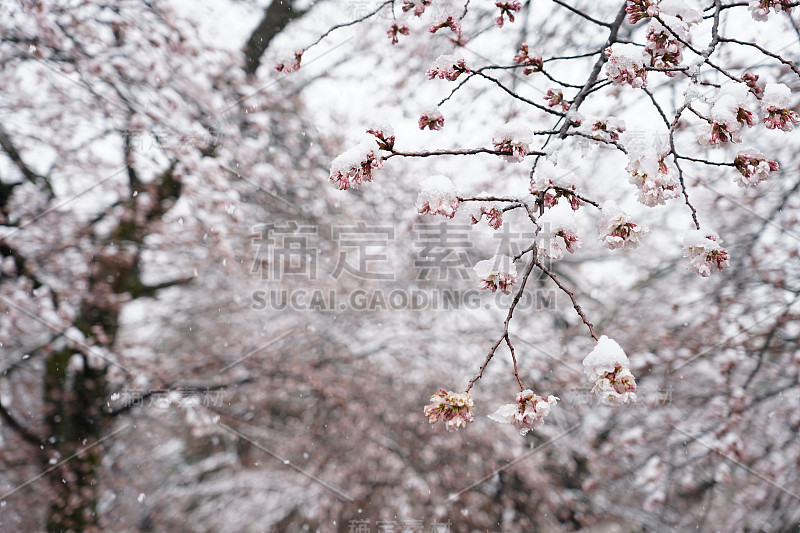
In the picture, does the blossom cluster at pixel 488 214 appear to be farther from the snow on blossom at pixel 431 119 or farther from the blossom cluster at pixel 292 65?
the blossom cluster at pixel 292 65

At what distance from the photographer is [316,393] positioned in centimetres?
312

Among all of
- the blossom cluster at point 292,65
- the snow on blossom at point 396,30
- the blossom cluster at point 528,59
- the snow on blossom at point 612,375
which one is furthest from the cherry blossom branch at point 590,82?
the blossom cluster at point 292,65

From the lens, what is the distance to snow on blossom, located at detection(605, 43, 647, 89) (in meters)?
0.83

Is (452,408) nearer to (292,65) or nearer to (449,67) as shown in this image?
(449,67)

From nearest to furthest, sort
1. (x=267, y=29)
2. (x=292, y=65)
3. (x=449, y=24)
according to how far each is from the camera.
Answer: (x=449, y=24) < (x=292, y=65) < (x=267, y=29)

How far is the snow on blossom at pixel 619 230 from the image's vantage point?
30.3 inches

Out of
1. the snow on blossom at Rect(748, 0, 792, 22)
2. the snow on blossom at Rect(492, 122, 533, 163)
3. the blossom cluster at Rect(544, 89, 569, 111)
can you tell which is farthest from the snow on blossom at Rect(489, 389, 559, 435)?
the snow on blossom at Rect(748, 0, 792, 22)

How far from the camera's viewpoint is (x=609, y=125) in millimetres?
969

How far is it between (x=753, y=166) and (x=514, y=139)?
1.55 feet

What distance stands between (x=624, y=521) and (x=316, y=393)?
2280 millimetres

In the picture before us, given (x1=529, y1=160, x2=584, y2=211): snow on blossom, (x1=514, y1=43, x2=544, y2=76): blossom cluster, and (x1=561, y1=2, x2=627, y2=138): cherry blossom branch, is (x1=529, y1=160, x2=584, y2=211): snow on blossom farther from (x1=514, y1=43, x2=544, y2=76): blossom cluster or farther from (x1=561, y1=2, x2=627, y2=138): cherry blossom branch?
(x1=514, y1=43, x2=544, y2=76): blossom cluster

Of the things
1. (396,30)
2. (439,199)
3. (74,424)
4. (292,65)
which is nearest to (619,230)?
(439,199)

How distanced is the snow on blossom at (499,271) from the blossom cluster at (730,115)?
442 mm

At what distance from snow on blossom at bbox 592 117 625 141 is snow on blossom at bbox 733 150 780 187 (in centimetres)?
23
